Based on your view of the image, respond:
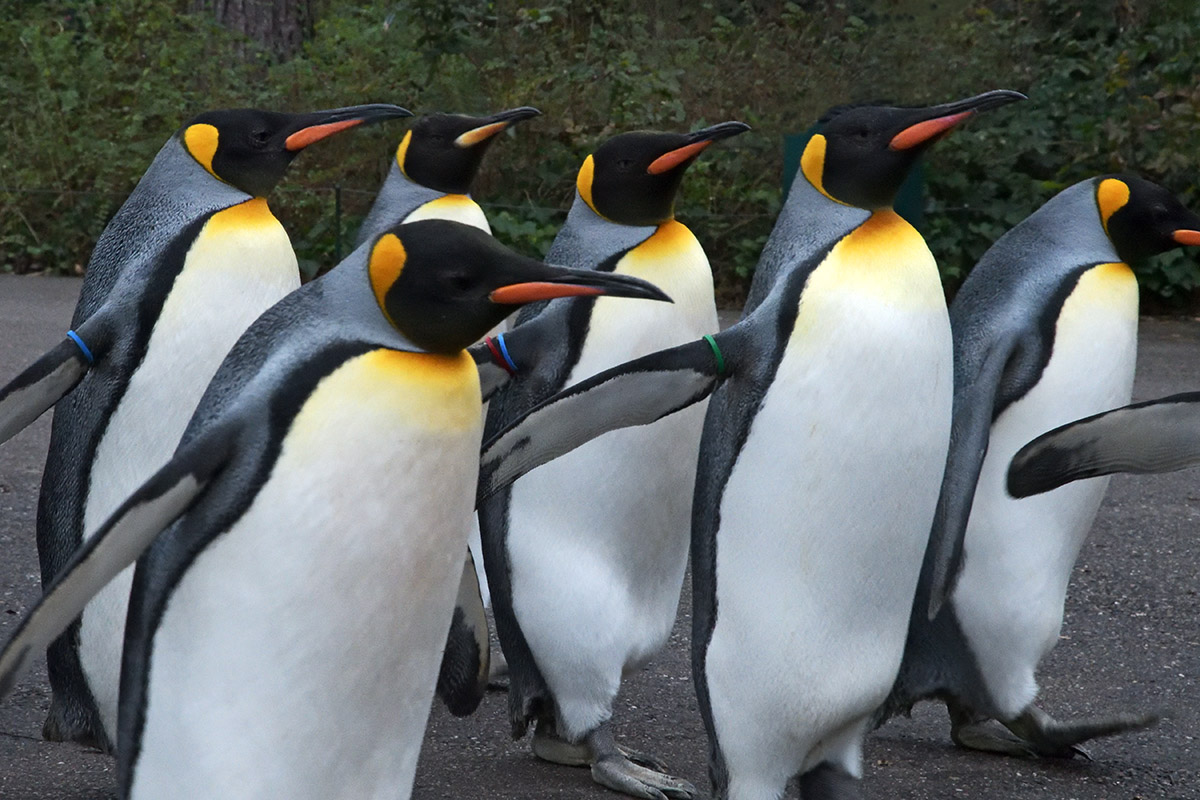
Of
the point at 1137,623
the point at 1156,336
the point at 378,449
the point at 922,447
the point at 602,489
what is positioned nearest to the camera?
the point at 378,449

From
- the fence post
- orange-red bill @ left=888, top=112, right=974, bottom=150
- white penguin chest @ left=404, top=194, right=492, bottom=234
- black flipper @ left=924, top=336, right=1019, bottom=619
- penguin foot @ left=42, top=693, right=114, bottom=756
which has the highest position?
orange-red bill @ left=888, top=112, right=974, bottom=150

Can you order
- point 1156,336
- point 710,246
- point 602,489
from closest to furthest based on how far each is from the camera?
point 602,489 → point 1156,336 → point 710,246

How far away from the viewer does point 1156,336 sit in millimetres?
7730

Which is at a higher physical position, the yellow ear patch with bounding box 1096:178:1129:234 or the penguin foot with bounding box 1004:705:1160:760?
the yellow ear patch with bounding box 1096:178:1129:234

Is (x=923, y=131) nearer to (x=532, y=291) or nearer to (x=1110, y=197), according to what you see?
(x=1110, y=197)

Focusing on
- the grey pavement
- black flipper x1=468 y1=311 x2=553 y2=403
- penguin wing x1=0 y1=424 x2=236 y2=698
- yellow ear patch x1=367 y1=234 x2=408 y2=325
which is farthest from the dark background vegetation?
penguin wing x1=0 y1=424 x2=236 y2=698

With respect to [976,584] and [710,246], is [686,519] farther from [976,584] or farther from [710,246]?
[710,246]

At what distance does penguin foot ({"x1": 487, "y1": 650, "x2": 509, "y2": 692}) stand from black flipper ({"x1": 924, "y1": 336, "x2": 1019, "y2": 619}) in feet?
3.56

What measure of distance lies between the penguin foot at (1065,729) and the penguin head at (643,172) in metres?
1.21

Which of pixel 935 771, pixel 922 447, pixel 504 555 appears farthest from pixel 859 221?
pixel 935 771

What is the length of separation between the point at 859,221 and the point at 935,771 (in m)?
1.14

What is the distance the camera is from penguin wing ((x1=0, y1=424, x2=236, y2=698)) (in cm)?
162

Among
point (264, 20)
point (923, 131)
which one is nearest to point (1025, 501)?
point (923, 131)

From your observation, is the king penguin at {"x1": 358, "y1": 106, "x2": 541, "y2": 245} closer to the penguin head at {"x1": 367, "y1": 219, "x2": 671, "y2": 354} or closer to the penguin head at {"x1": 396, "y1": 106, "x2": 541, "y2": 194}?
the penguin head at {"x1": 396, "y1": 106, "x2": 541, "y2": 194}
